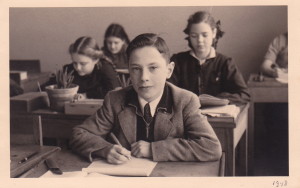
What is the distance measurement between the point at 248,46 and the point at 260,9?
155 mm

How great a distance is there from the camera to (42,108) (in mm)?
1021

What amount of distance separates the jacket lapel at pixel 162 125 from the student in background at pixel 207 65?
0.45 ft

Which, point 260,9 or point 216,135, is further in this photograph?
point 260,9

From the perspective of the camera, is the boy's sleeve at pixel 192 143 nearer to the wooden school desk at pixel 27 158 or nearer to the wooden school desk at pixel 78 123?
the wooden school desk at pixel 78 123

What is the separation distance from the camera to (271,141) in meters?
1.16

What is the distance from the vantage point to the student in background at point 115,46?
1.15 meters

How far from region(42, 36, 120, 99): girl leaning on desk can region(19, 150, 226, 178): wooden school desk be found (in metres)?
0.19

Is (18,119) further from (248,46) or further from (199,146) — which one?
Result: (248,46)

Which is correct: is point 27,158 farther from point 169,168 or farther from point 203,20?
point 203,20

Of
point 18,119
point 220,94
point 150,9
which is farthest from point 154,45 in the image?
point 18,119

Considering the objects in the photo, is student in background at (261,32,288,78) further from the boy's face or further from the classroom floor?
the boy's face

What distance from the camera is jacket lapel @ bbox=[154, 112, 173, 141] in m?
0.89

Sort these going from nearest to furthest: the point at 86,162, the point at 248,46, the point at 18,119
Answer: the point at 86,162 < the point at 18,119 < the point at 248,46
